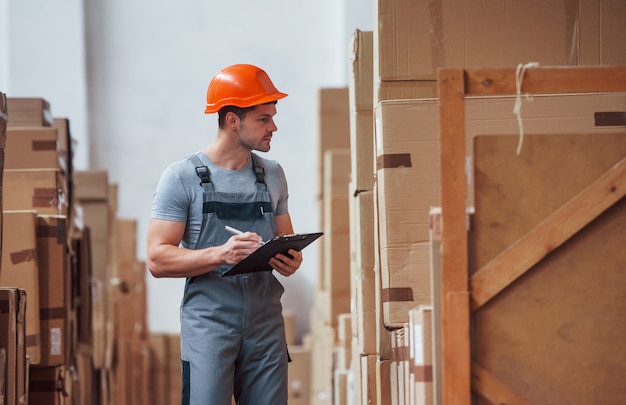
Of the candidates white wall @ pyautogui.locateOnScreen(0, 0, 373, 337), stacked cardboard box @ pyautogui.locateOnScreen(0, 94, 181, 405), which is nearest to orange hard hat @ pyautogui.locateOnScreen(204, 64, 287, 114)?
stacked cardboard box @ pyautogui.locateOnScreen(0, 94, 181, 405)

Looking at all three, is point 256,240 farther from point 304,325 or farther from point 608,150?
point 304,325

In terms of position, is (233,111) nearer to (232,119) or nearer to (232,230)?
(232,119)

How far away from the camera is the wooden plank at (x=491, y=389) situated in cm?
291

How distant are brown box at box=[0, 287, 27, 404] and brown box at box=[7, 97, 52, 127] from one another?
196 centimetres

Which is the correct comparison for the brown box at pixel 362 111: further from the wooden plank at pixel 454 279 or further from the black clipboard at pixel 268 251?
the wooden plank at pixel 454 279

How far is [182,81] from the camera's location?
11320 millimetres

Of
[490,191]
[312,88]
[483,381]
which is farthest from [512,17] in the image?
[312,88]

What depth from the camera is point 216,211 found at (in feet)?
12.0

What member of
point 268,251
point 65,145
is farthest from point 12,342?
point 65,145

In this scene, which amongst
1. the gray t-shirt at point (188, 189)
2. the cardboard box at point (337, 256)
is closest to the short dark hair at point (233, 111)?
the gray t-shirt at point (188, 189)

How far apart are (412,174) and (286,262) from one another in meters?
0.58

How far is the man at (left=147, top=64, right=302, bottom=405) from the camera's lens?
3.56 m

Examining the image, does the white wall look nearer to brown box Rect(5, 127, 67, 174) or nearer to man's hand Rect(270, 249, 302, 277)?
brown box Rect(5, 127, 67, 174)

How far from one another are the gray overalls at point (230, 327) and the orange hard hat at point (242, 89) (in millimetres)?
263
